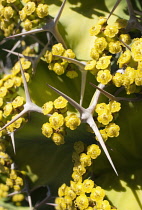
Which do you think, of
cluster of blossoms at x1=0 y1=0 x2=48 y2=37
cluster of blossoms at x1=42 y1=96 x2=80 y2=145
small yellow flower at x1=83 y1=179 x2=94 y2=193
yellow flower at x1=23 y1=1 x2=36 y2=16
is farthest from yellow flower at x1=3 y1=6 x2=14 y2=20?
small yellow flower at x1=83 y1=179 x2=94 y2=193

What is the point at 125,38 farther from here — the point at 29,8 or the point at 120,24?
the point at 29,8

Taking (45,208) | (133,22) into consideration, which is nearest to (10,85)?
(133,22)

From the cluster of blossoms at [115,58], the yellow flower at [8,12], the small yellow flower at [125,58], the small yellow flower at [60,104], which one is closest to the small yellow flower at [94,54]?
the cluster of blossoms at [115,58]

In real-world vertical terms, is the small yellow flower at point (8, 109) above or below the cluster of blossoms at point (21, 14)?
below

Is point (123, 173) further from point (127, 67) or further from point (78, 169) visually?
point (127, 67)

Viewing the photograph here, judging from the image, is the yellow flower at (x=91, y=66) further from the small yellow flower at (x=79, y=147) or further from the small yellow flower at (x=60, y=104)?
the small yellow flower at (x=79, y=147)

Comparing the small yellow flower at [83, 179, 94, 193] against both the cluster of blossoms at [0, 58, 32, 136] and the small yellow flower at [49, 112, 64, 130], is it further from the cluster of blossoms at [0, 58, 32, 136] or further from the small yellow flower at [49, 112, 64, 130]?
the cluster of blossoms at [0, 58, 32, 136]

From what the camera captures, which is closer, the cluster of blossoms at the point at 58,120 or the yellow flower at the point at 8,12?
the cluster of blossoms at the point at 58,120

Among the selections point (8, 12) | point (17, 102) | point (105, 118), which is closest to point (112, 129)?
point (105, 118)
